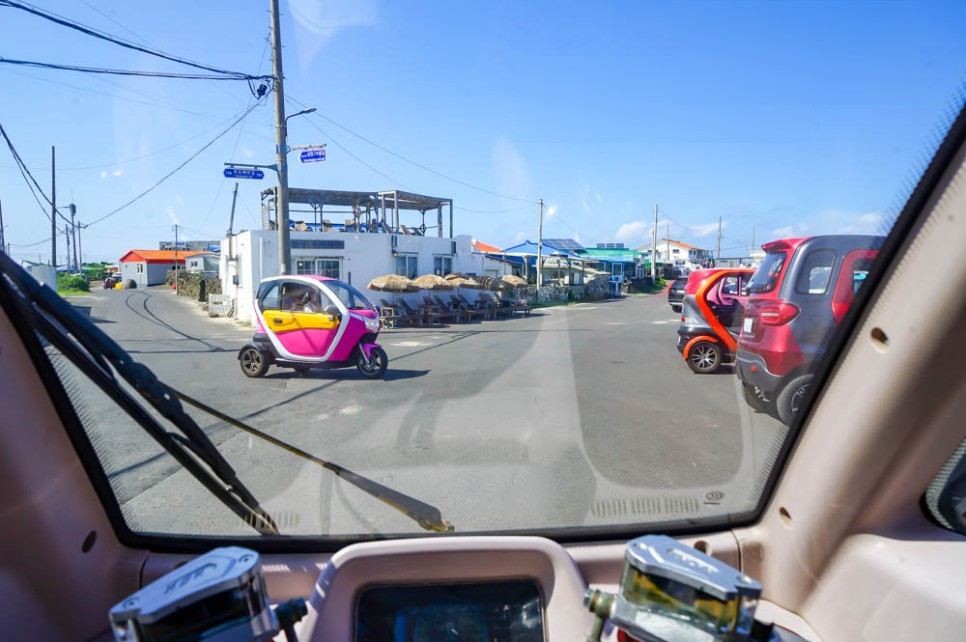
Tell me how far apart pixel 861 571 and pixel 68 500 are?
2.53 metres

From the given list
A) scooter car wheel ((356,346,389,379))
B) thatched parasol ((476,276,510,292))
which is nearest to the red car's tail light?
scooter car wheel ((356,346,389,379))

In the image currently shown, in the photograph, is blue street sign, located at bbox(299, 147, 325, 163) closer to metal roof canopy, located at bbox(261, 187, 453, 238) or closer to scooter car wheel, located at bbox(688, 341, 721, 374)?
metal roof canopy, located at bbox(261, 187, 453, 238)

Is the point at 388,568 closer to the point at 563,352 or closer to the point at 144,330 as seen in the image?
the point at 144,330

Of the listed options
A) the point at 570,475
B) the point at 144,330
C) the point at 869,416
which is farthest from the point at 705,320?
the point at 144,330

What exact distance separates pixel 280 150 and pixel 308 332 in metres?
1.45

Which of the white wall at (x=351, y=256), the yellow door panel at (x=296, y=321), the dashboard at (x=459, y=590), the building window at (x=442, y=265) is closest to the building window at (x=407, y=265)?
the white wall at (x=351, y=256)

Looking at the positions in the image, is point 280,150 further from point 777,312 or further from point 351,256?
point 777,312

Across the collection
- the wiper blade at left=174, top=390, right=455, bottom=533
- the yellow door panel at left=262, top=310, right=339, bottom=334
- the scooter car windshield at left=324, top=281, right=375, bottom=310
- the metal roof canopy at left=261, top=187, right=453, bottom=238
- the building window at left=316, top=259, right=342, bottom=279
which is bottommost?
the wiper blade at left=174, top=390, right=455, bottom=533

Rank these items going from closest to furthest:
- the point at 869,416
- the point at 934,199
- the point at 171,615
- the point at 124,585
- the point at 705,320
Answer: the point at 171,615
the point at 934,199
the point at 869,416
the point at 124,585
the point at 705,320

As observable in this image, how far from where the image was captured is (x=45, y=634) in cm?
185

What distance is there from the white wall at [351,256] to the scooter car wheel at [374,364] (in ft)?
Result: 2.34

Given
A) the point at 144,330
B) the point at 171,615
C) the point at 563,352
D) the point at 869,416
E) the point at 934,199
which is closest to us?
the point at 171,615

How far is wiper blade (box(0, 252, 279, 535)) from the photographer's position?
6.05ft

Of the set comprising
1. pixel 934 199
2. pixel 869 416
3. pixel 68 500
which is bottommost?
pixel 68 500
